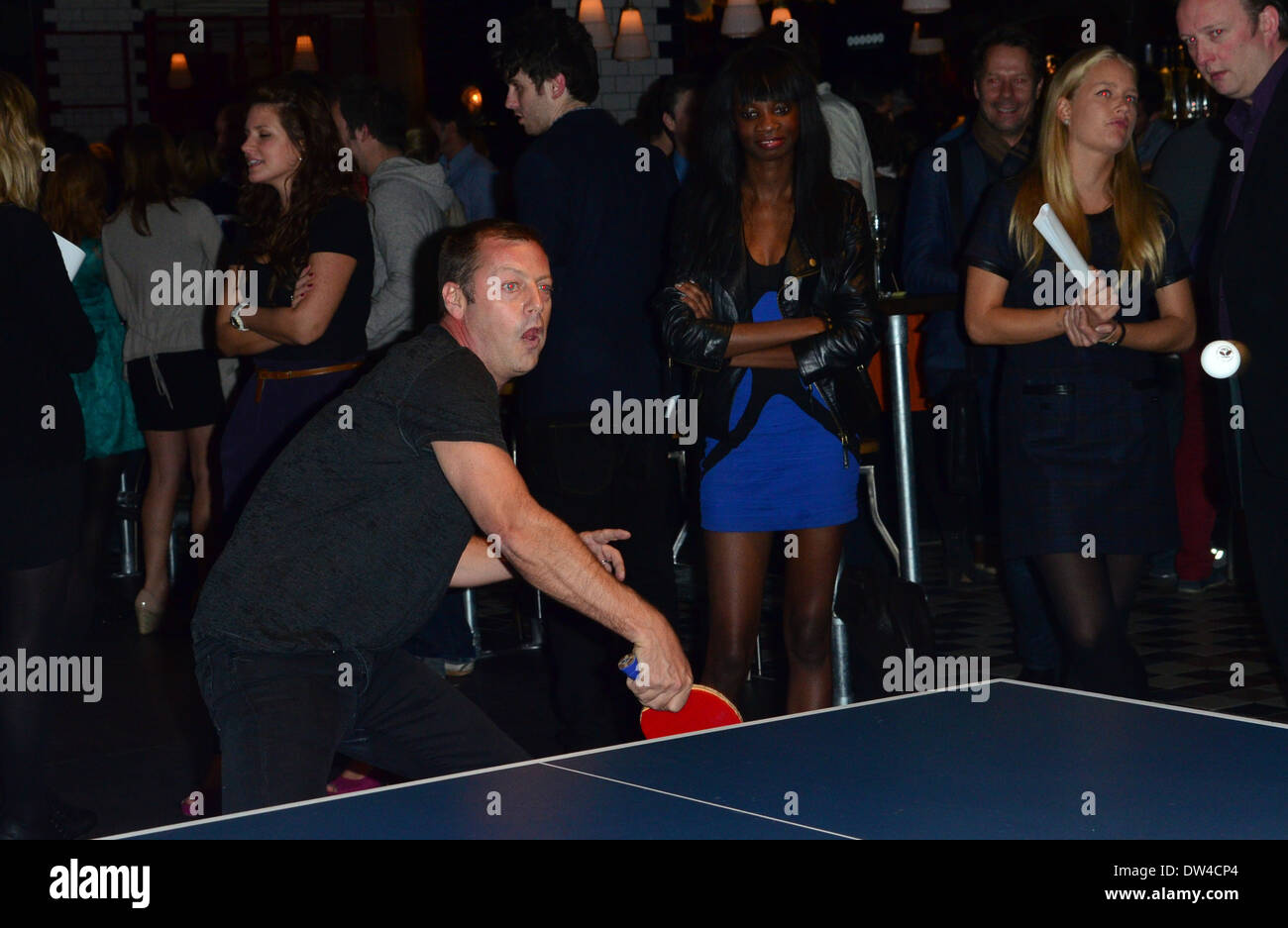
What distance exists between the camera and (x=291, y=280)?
170 inches

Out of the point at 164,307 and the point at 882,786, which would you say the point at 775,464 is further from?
the point at 164,307

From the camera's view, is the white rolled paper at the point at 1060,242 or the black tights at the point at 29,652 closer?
the white rolled paper at the point at 1060,242

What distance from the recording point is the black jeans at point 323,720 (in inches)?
105

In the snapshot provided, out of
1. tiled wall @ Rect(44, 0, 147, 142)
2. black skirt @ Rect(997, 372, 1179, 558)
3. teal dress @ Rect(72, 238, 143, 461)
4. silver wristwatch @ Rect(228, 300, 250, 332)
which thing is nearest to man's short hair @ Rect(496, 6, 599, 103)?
silver wristwatch @ Rect(228, 300, 250, 332)

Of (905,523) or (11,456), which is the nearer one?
(11,456)

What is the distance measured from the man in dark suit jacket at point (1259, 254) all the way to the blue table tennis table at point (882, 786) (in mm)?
1015

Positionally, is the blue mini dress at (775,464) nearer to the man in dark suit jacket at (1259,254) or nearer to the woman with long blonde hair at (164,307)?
the man in dark suit jacket at (1259,254)

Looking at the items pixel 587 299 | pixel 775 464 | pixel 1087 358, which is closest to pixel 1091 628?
pixel 1087 358

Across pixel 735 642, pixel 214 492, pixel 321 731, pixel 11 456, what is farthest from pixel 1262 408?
pixel 214 492

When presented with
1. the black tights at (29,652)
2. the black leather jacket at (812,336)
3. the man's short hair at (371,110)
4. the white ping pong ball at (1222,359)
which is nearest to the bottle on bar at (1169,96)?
the man's short hair at (371,110)

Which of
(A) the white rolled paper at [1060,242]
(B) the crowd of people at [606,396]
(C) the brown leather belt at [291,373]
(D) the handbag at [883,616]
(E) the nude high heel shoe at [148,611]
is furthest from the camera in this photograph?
(E) the nude high heel shoe at [148,611]
